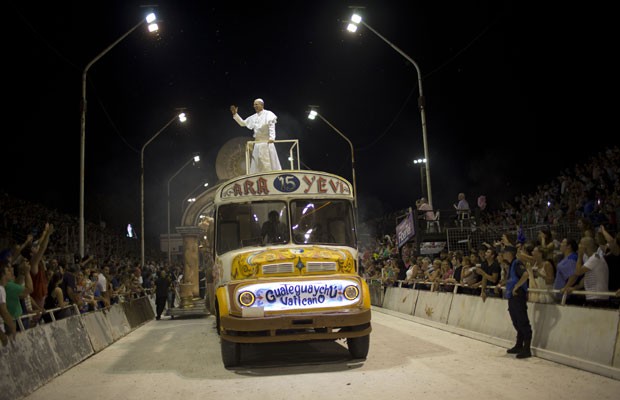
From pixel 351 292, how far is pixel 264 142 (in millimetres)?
4816

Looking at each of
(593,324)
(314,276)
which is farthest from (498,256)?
(314,276)

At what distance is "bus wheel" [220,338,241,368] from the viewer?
31.6ft

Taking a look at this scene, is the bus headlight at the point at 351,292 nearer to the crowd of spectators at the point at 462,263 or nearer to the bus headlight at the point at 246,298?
the bus headlight at the point at 246,298

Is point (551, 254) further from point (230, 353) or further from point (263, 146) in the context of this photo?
point (263, 146)

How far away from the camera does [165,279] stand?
2280 cm

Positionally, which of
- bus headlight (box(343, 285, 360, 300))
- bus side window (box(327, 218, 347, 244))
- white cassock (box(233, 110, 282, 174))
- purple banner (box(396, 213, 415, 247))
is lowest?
bus headlight (box(343, 285, 360, 300))

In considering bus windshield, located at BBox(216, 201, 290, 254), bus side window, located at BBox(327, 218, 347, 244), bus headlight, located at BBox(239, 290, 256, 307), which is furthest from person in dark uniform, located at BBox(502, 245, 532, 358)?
bus headlight, located at BBox(239, 290, 256, 307)

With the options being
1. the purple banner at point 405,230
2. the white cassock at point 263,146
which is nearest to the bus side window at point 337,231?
the white cassock at point 263,146

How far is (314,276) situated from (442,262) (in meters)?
8.23

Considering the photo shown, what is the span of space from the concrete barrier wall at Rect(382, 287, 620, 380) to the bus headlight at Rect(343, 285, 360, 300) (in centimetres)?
316

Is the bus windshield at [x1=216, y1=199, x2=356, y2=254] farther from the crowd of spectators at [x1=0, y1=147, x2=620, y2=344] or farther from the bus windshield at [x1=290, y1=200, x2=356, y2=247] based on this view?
the crowd of spectators at [x1=0, y1=147, x2=620, y2=344]

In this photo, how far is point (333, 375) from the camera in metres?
8.73

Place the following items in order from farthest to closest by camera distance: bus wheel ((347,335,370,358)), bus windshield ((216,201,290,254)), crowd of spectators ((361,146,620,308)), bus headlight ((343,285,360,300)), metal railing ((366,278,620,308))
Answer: bus windshield ((216,201,290,254))
bus wheel ((347,335,370,358))
bus headlight ((343,285,360,300))
crowd of spectators ((361,146,620,308))
metal railing ((366,278,620,308))

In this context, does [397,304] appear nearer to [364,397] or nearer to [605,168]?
[605,168]
